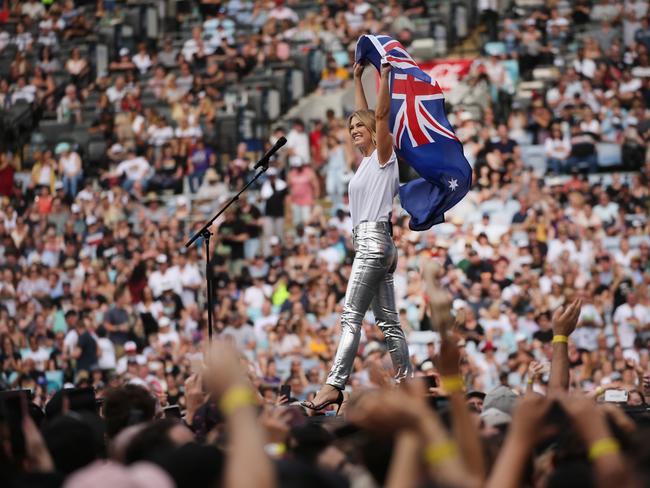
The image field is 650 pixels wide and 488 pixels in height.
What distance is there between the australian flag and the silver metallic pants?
0.75 metres

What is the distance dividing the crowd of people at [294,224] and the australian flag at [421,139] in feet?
5.18

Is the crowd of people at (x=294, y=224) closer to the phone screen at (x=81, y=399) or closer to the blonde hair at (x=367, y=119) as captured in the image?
the phone screen at (x=81, y=399)

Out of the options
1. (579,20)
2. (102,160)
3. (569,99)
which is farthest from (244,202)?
(579,20)

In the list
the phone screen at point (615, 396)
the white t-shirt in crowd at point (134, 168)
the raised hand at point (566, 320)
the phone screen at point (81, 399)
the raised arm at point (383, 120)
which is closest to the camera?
the raised hand at point (566, 320)

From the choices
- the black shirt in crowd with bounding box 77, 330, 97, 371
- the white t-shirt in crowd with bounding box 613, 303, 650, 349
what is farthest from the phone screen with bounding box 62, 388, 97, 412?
the black shirt in crowd with bounding box 77, 330, 97, 371

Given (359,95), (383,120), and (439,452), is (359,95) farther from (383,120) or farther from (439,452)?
(439,452)

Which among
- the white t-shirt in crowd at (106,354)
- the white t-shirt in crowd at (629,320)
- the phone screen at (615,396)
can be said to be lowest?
the white t-shirt in crowd at (106,354)

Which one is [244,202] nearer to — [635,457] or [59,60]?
[59,60]

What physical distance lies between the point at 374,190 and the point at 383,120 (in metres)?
0.54

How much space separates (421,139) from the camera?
1026cm

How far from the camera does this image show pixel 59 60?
24922 mm

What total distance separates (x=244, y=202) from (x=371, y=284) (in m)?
10.9

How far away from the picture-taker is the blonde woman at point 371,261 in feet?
30.3

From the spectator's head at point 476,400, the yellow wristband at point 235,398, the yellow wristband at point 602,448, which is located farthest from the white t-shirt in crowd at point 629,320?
the yellow wristband at point 235,398
